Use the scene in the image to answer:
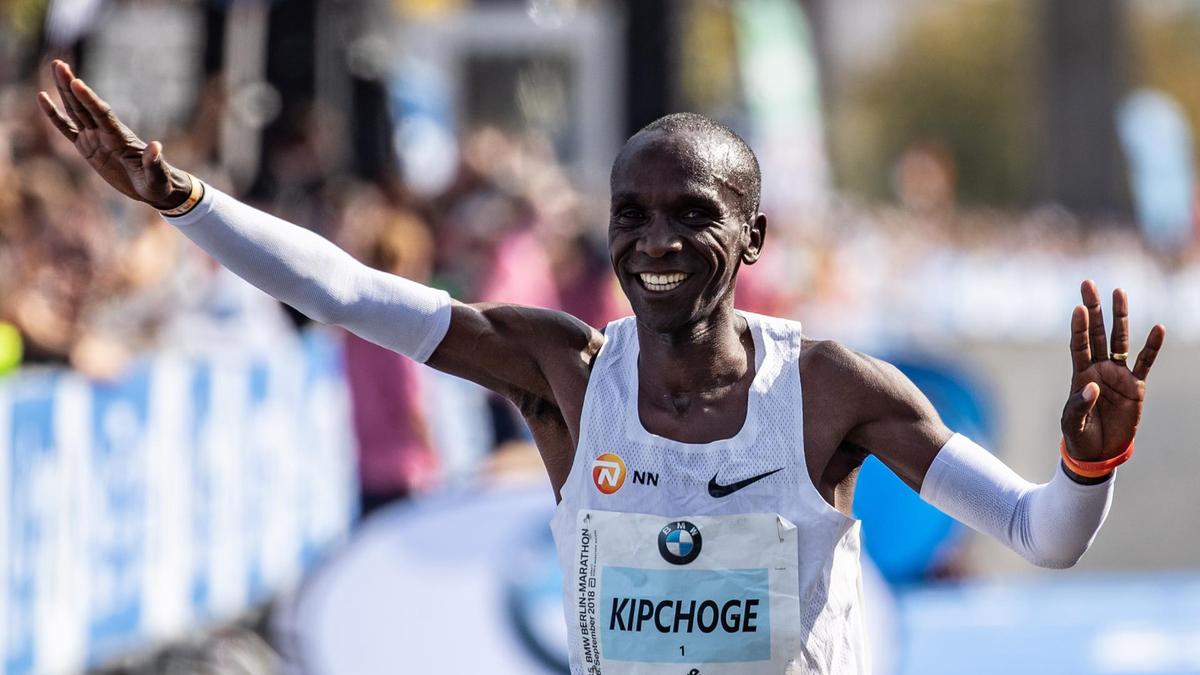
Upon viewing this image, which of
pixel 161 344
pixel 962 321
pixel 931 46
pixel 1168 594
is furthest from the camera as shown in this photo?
pixel 931 46

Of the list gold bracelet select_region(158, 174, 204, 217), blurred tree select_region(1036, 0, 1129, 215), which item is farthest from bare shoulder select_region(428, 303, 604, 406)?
blurred tree select_region(1036, 0, 1129, 215)

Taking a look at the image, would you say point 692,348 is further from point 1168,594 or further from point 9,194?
point 1168,594

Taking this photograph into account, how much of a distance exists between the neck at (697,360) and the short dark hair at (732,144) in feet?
0.67

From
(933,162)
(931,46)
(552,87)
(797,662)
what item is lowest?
(797,662)

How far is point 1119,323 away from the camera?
3.01m

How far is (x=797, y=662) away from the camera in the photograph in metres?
3.10

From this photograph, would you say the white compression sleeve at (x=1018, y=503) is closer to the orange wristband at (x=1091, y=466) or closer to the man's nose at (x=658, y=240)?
the orange wristband at (x=1091, y=466)

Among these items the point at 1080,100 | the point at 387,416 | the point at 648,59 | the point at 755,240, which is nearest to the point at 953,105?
the point at 1080,100

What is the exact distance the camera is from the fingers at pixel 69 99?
10.6ft

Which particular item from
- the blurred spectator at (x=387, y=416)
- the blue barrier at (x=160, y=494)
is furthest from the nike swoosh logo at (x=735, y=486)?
the blurred spectator at (x=387, y=416)

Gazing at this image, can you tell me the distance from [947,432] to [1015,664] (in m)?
5.22

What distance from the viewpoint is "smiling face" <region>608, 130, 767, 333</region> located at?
3105 millimetres

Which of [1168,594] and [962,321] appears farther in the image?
[962,321]

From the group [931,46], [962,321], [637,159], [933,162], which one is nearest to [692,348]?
[637,159]
